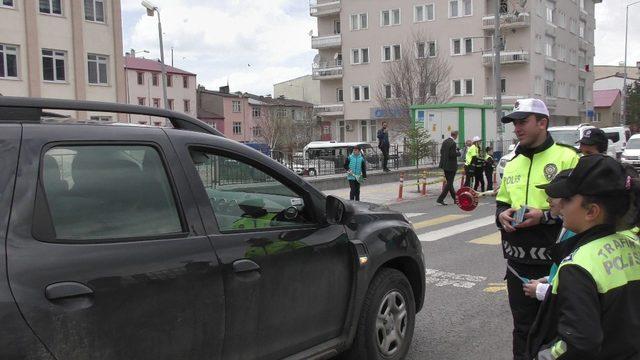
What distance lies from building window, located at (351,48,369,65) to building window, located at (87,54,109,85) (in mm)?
30407

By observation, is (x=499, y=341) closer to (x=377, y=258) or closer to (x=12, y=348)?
(x=377, y=258)

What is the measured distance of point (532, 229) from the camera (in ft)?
11.2

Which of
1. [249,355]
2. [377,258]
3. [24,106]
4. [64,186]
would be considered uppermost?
[24,106]

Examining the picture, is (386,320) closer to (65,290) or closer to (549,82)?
(65,290)

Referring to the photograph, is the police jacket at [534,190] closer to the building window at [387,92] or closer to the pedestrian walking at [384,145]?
the pedestrian walking at [384,145]

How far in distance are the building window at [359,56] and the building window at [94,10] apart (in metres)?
30.4

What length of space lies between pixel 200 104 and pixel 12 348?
81.7 meters

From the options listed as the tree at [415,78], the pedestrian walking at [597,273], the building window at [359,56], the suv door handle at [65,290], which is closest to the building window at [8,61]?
the tree at [415,78]

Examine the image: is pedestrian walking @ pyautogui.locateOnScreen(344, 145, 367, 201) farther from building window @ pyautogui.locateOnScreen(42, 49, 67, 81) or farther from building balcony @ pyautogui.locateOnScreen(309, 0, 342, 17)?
building balcony @ pyautogui.locateOnScreen(309, 0, 342, 17)

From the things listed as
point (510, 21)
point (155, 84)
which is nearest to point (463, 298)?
point (510, 21)

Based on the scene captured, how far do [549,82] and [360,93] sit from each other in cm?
1760

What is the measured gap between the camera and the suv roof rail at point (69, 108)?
2455 millimetres

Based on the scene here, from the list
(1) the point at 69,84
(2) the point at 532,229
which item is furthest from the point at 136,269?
(1) the point at 69,84

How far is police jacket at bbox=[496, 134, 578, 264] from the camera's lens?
3.40 m
